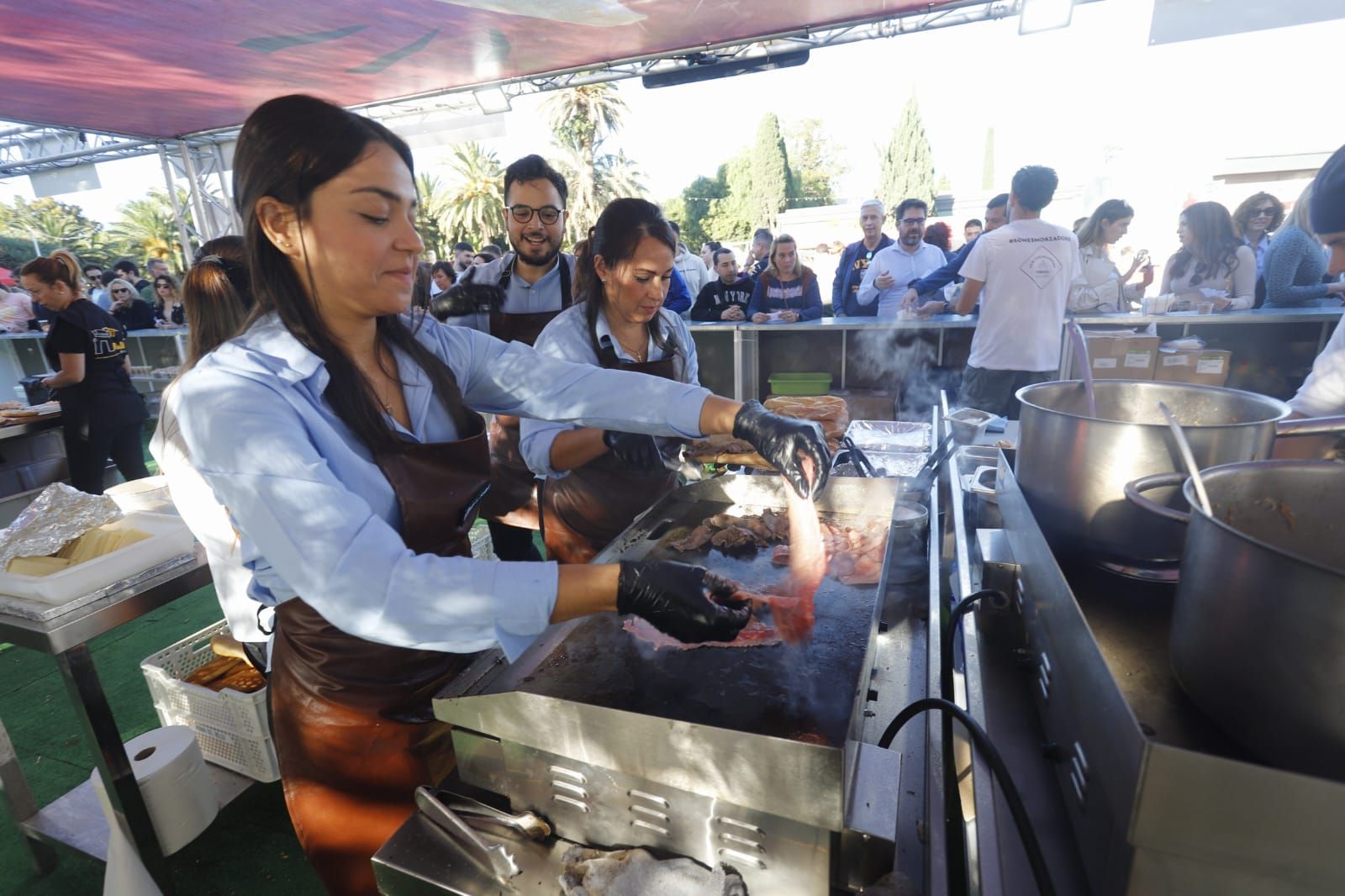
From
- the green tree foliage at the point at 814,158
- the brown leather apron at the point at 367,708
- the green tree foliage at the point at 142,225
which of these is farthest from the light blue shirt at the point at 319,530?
the green tree foliage at the point at 814,158

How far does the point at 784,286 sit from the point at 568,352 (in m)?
5.55

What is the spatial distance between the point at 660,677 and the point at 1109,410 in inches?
49.9

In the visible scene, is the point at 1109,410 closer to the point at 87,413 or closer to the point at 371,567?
the point at 371,567

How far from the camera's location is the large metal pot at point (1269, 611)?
0.65 meters

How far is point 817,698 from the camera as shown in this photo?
1.40m

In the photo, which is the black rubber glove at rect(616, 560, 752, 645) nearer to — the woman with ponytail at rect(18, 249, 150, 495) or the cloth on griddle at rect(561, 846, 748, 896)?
the cloth on griddle at rect(561, 846, 748, 896)

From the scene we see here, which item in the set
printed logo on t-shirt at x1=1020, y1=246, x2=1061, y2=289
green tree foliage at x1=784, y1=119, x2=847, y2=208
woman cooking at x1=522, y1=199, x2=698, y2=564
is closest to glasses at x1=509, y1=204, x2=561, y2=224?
woman cooking at x1=522, y1=199, x2=698, y2=564

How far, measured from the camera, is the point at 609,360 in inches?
102

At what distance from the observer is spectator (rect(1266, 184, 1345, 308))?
19.7 feet

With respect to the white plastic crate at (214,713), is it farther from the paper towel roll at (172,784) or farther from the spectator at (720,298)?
the spectator at (720,298)

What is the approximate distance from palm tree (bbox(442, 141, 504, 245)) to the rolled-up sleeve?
28457 millimetres

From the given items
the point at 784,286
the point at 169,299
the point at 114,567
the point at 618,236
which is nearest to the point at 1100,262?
the point at 784,286

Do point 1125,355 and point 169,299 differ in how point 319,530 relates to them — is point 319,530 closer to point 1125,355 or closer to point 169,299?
point 1125,355

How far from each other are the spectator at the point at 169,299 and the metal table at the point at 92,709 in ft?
36.3
